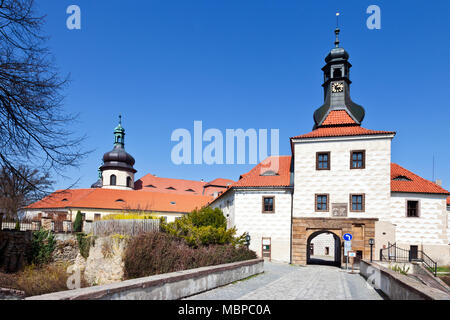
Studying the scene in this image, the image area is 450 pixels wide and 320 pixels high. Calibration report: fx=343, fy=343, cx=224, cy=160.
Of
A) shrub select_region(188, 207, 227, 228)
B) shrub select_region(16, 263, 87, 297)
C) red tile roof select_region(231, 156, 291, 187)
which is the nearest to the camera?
shrub select_region(16, 263, 87, 297)

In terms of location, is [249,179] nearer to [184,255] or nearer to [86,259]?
[86,259]

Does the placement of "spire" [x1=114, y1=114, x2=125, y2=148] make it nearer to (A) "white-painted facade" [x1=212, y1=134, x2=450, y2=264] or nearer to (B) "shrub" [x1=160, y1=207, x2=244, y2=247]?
(A) "white-painted facade" [x1=212, y1=134, x2=450, y2=264]

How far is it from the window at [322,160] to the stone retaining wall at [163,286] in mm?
15028

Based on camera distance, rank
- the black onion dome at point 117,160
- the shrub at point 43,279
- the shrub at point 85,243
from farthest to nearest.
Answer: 1. the black onion dome at point 117,160
2. the shrub at point 85,243
3. the shrub at point 43,279

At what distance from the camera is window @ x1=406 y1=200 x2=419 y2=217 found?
2580cm

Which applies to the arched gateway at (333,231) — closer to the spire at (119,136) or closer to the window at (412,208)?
the window at (412,208)

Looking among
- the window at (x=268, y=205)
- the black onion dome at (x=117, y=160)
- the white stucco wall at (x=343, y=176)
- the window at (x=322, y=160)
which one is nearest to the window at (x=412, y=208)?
the white stucco wall at (x=343, y=176)

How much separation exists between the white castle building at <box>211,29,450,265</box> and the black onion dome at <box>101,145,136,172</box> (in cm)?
4690

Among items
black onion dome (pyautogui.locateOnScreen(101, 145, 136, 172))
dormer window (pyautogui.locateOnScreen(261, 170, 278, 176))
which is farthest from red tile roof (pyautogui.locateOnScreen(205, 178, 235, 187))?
dormer window (pyautogui.locateOnScreen(261, 170, 278, 176))

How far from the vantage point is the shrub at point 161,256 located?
12.0m

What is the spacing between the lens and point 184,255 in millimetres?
12750

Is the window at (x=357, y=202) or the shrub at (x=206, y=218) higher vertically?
the window at (x=357, y=202)
